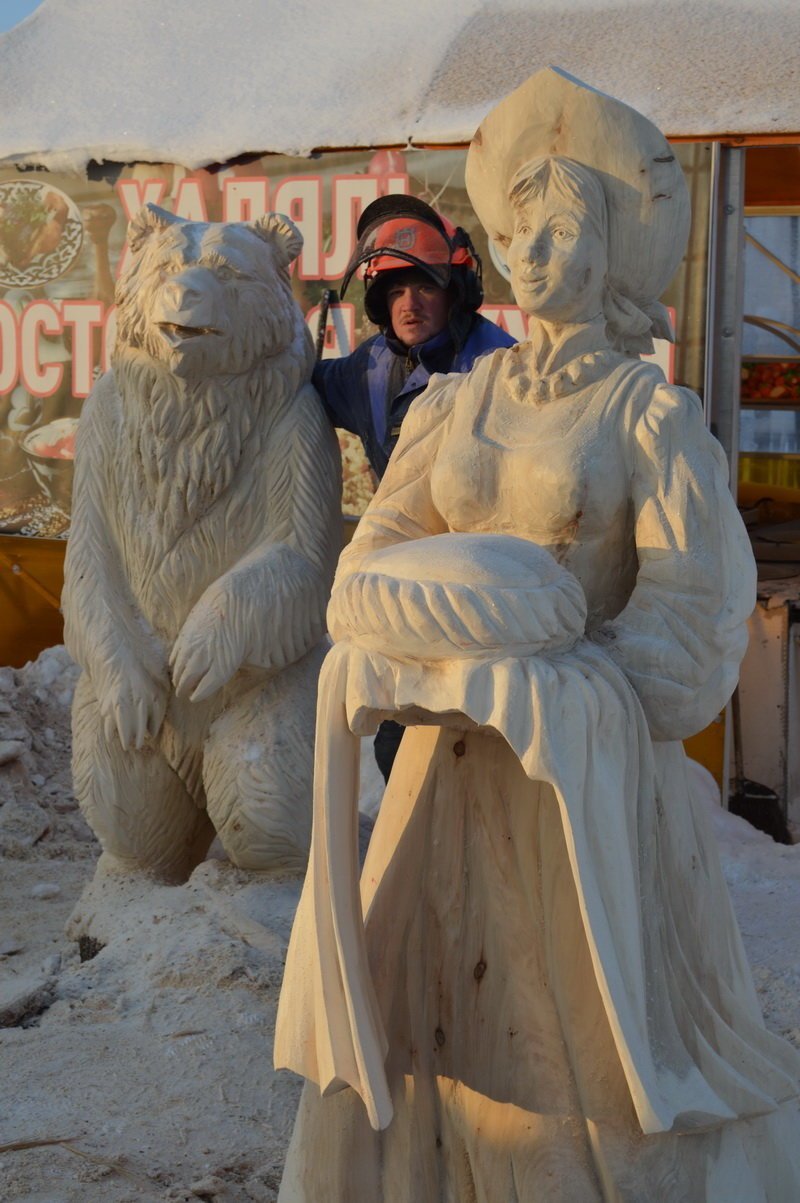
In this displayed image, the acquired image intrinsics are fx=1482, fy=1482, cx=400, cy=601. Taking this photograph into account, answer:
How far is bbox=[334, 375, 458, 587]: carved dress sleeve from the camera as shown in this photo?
6.84 feet

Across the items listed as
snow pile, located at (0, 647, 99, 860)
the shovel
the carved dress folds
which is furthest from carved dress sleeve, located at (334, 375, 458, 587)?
the shovel

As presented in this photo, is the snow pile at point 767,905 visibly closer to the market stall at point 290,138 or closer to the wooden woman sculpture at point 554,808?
the market stall at point 290,138

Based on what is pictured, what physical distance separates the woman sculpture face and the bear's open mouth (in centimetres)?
145

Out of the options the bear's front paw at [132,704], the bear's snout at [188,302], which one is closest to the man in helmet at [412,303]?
the bear's snout at [188,302]

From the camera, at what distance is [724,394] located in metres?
4.95

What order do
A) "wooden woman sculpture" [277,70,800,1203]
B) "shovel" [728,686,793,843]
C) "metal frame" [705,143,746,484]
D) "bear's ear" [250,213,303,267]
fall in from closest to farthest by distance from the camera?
"wooden woman sculpture" [277,70,800,1203], "bear's ear" [250,213,303,267], "metal frame" [705,143,746,484], "shovel" [728,686,793,843]

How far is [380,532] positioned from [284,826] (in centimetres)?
162

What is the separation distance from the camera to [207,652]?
3408 millimetres

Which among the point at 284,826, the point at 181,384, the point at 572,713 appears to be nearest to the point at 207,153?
the point at 181,384

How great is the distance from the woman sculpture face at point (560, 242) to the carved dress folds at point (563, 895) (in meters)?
0.10

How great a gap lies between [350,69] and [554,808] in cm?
422

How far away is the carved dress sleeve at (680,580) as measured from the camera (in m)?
1.91

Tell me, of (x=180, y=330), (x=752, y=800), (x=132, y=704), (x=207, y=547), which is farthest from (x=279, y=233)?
(x=752, y=800)

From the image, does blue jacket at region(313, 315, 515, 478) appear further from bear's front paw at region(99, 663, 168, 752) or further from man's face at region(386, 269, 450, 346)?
bear's front paw at region(99, 663, 168, 752)
